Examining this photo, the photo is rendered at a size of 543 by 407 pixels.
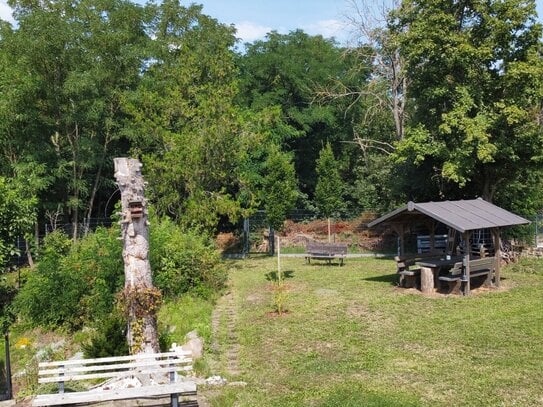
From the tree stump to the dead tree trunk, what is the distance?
8.98 meters

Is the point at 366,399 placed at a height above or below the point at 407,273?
below

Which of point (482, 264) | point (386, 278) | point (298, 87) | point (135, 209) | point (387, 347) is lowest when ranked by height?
point (387, 347)

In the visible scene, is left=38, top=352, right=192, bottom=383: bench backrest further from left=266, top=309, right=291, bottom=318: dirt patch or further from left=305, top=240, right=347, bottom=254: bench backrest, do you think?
left=305, top=240, right=347, bottom=254: bench backrest

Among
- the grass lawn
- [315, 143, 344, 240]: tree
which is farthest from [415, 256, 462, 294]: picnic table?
[315, 143, 344, 240]: tree

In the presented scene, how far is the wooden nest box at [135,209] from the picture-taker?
26.5 ft

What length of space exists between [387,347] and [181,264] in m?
7.05

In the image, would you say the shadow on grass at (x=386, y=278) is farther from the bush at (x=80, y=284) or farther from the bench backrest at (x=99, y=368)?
the bench backrest at (x=99, y=368)

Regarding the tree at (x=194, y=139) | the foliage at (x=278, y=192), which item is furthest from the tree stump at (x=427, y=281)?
the foliage at (x=278, y=192)

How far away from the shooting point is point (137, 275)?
815cm

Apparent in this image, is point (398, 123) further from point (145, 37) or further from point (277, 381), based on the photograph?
point (277, 381)

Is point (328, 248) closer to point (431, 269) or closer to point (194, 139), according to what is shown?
point (431, 269)

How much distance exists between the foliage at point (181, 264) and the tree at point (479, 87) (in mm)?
9333

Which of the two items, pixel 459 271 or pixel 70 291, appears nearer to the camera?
pixel 70 291

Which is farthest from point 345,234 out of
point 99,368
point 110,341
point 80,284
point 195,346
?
point 99,368
